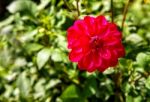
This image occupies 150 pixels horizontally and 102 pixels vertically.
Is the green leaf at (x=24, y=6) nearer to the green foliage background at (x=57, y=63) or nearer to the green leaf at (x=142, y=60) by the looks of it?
the green foliage background at (x=57, y=63)

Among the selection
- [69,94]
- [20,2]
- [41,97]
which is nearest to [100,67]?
[69,94]

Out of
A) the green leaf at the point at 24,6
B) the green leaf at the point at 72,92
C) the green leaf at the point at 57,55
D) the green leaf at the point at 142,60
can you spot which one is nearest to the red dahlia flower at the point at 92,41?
the green leaf at the point at 142,60

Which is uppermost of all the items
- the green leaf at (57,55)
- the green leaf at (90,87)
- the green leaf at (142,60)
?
the green leaf at (142,60)

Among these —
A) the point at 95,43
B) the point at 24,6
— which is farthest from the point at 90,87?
the point at 24,6

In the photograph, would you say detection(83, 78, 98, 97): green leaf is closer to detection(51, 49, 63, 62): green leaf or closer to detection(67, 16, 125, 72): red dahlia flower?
detection(51, 49, 63, 62): green leaf

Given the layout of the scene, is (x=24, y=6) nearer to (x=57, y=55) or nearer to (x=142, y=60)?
(x=57, y=55)

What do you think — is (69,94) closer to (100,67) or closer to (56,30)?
(56,30)
